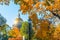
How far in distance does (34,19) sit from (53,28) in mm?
1641

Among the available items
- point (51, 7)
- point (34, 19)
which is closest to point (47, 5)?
point (51, 7)

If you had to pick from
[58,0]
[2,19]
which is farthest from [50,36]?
[2,19]

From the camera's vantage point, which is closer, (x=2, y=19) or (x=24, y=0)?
(x=24, y=0)

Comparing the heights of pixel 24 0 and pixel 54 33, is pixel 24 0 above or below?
above

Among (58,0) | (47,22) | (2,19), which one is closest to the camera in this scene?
(58,0)

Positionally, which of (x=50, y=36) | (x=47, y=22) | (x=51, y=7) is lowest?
(x=50, y=36)

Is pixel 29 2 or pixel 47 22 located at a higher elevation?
pixel 29 2

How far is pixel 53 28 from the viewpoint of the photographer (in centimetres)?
1499

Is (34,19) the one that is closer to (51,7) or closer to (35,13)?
(35,13)

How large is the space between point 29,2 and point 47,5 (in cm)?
127

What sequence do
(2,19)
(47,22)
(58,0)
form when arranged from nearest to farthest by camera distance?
(58,0) → (47,22) → (2,19)

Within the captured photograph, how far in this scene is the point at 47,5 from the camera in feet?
47.6

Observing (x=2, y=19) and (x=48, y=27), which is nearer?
(x=48, y=27)

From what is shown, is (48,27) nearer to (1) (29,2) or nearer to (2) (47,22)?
(2) (47,22)
